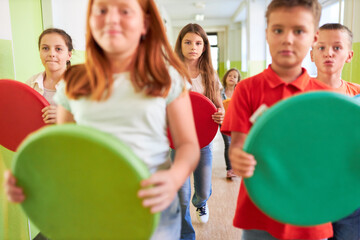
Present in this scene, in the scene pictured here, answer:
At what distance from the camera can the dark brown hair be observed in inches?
88.3

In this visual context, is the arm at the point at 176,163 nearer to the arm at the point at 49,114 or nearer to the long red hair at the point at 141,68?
the long red hair at the point at 141,68

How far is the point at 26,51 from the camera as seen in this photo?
2500mm

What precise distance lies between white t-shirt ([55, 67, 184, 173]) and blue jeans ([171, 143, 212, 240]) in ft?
3.52

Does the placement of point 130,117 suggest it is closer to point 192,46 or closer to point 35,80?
point 35,80

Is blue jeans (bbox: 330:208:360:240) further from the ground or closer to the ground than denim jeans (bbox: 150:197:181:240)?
closer to the ground

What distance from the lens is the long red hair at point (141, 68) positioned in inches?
35.7

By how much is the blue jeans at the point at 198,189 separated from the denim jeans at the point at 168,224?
0.96 meters

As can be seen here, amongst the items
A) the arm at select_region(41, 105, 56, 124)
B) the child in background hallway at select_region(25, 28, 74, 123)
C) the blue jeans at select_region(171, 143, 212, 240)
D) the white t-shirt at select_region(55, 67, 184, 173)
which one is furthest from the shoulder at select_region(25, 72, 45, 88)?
the white t-shirt at select_region(55, 67, 184, 173)

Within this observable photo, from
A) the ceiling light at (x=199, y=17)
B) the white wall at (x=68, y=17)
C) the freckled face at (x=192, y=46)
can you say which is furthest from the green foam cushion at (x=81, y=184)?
the ceiling light at (x=199, y=17)

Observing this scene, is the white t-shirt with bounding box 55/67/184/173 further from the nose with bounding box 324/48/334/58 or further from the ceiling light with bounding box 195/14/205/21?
the ceiling light with bounding box 195/14/205/21

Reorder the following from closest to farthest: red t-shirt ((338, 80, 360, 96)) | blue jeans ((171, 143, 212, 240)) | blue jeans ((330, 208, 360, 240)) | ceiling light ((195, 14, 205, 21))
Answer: blue jeans ((330, 208, 360, 240))
red t-shirt ((338, 80, 360, 96))
blue jeans ((171, 143, 212, 240))
ceiling light ((195, 14, 205, 21))

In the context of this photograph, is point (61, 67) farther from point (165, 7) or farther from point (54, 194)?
point (165, 7)

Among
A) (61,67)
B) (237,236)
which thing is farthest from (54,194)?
(237,236)

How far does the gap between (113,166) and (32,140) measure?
0.67ft
